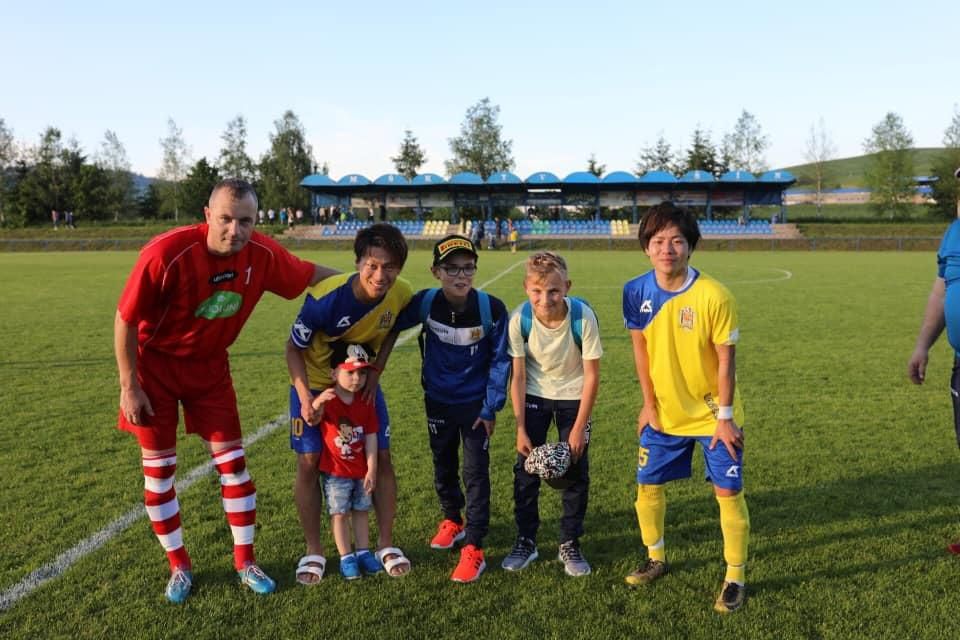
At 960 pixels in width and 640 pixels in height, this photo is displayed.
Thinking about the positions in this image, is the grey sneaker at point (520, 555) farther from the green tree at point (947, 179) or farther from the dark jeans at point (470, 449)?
the green tree at point (947, 179)

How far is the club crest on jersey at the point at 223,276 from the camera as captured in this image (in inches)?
128

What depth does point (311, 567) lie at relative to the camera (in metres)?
3.43

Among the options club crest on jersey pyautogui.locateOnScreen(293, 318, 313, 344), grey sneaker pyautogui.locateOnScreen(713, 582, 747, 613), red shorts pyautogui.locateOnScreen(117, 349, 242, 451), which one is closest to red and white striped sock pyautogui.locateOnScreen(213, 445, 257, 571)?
red shorts pyautogui.locateOnScreen(117, 349, 242, 451)

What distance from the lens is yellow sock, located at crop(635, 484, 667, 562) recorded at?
3.40 metres

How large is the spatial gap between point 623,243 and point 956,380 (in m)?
37.9

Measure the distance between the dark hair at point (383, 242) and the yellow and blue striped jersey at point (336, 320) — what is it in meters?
0.21

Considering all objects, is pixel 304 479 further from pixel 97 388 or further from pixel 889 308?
pixel 889 308

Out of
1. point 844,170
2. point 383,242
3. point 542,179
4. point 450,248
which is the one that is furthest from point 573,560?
point 844,170

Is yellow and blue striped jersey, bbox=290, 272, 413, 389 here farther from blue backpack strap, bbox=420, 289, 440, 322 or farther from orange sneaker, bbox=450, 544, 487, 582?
orange sneaker, bbox=450, 544, 487, 582

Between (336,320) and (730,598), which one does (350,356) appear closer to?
(336,320)

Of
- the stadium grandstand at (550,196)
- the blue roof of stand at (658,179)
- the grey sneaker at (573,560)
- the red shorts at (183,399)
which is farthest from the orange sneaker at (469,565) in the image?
the blue roof of stand at (658,179)

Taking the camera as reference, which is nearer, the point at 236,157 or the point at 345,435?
the point at 345,435

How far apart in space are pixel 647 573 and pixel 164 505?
8.31 ft

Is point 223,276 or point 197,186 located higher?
point 197,186
